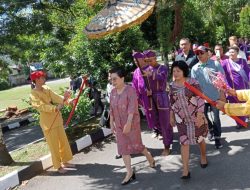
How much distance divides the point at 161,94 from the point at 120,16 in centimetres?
184

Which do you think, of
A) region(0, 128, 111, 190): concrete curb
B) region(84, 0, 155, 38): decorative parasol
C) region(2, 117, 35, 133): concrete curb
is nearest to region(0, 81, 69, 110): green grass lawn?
region(2, 117, 35, 133): concrete curb

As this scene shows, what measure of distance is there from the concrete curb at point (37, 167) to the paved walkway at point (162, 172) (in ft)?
0.54

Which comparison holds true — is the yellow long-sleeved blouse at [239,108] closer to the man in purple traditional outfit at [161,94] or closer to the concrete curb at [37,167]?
the man in purple traditional outfit at [161,94]

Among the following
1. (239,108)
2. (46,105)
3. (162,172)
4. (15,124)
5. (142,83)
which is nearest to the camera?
(239,108)

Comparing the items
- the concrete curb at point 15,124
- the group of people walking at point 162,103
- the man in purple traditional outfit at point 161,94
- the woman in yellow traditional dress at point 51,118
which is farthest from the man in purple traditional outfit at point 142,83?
the concrete curb at point 15,124

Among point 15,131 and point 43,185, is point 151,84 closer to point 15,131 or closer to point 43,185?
point 43,185

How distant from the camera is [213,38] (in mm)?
25172

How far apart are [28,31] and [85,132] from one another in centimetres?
249

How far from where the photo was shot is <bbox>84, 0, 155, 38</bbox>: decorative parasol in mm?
5400

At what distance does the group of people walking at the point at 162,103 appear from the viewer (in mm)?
5488

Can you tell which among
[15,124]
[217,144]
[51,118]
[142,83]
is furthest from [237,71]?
[15,124]

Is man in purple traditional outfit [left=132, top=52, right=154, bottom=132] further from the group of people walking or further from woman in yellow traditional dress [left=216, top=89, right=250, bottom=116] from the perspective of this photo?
woman in yellow traditional dress [left=216, top=89, right=250, bottom=116]

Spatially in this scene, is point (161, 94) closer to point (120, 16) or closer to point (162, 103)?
point (162, 103)

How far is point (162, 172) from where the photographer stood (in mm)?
5914
